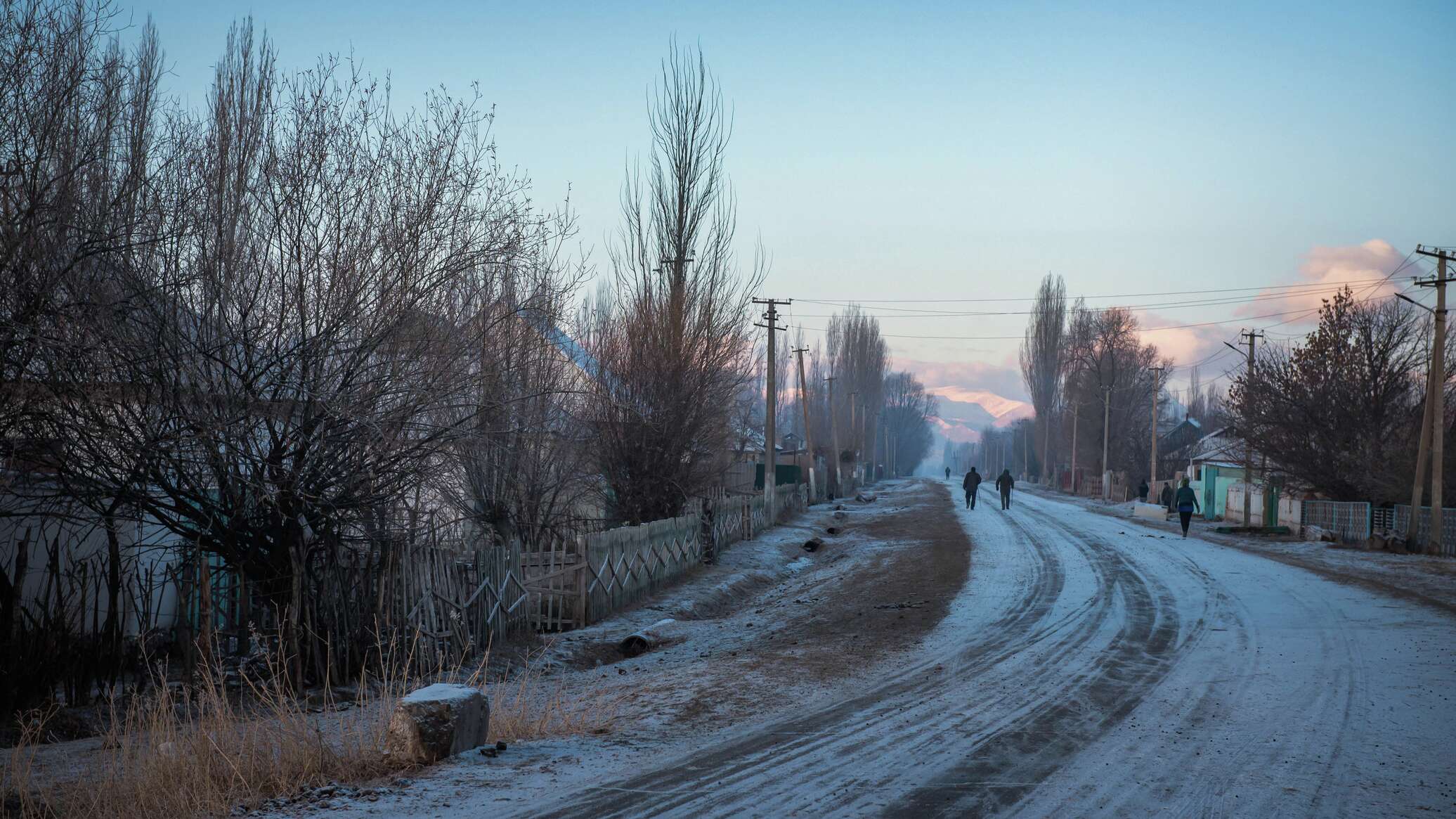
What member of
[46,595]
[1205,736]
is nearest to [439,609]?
[46,595]

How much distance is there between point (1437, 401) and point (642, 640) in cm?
1999

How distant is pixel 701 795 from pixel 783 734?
1678mm

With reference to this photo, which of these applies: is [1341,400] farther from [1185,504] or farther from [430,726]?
[430,726]

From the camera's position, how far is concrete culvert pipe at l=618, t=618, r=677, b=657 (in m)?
13.7

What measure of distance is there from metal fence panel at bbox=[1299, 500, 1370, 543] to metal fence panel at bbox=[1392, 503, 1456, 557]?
826mm

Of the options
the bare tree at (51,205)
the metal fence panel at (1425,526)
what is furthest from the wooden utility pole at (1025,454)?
the bare tree at (51,205)

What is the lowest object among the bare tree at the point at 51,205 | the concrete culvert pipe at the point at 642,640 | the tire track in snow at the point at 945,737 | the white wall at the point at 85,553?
the concrete culvert pipe at the point at 642,640

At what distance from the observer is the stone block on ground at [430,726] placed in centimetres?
658

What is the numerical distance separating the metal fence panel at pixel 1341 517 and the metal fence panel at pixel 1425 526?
83cm

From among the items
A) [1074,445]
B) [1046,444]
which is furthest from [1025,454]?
[1074,445]

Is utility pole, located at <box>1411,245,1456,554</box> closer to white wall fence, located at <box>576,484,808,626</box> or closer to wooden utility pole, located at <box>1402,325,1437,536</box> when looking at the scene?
wooden utility pole, located at <box>1402,325,1437,536</box>

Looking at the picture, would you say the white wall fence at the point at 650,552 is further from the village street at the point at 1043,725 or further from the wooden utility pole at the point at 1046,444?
the wooden utility pole at the point at 1046,444

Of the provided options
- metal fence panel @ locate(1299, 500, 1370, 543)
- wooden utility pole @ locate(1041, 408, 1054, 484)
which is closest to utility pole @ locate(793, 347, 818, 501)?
metal fence panel @ locate(1299, 500, 1370, 543)

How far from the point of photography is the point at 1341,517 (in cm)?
2869
